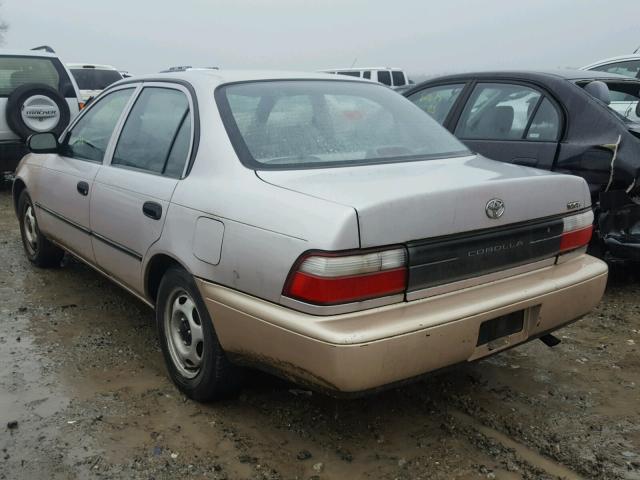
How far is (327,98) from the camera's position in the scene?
11.1 feet

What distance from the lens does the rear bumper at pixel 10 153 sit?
8086 millimetres

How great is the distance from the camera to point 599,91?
14.9 feet

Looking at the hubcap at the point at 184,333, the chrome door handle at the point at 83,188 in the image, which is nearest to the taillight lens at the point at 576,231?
the hubcap at the point at 184,333

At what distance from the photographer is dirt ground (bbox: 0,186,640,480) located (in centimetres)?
265

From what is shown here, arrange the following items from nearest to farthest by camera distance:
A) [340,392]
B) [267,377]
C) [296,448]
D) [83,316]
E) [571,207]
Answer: [340,392] → [296,448] → [571,207] → [267,377] → [83,316]

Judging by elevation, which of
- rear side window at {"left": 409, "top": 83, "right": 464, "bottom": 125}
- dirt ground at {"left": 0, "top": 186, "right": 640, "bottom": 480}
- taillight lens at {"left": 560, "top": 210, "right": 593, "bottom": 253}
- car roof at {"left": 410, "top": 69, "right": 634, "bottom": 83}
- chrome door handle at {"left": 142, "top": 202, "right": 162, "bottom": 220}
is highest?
car roof at {"left": 410, "top": 69, "right": 634, "bottom": 83}

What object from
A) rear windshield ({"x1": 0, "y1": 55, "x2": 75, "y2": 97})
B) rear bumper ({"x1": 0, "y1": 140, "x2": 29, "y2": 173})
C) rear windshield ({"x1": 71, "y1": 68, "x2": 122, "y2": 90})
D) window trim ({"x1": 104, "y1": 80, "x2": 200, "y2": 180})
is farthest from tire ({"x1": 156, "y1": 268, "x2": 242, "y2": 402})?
rear windshield ({"x1": 71, "y1": 68, "x2": 122, "y2": 90})

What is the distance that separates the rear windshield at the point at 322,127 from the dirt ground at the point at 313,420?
3.70 ft

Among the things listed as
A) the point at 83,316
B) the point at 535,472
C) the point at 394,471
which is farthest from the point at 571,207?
the point at 83,316

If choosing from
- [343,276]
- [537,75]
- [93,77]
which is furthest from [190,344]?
[93,77]

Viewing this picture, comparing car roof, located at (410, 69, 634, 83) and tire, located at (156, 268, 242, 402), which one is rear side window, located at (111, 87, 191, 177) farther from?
car roof, located at (410, 69, 634, 83)

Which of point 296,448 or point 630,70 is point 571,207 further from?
point 630,70

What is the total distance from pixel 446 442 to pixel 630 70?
6.55m

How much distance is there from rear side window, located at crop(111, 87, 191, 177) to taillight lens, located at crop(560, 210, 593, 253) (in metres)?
1.85
